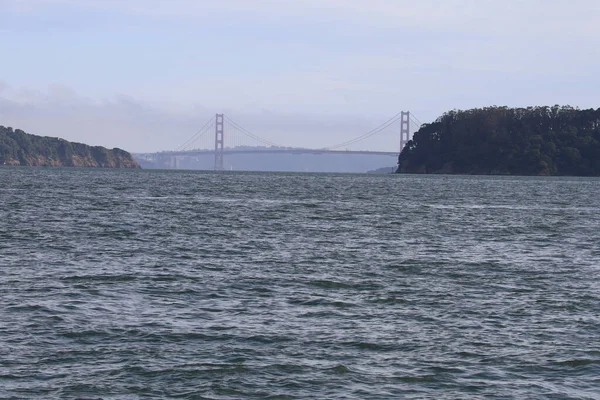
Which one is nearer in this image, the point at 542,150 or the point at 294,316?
the point at 294,316

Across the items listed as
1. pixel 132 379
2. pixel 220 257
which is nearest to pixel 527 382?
pixel 132 379

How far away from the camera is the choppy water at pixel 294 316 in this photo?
1246cm

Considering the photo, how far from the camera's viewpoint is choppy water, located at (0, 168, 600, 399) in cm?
1246

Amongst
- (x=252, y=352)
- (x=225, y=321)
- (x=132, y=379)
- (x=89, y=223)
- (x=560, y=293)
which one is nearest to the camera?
(x=132, y=379)

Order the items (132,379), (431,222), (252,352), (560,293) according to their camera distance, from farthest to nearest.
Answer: (431,222), (560,293), (252,352), (132,379)

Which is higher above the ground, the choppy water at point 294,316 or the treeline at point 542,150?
the treeline at point 542,150

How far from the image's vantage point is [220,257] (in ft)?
86.1

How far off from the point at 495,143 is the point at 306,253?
572 ft

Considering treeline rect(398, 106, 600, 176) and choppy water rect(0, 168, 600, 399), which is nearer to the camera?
choppy water rect(0, 168, 600, 399)

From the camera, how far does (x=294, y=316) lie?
55.1ft

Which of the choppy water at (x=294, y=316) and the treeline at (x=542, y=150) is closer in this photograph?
the choppy water at (x=294, y=316)

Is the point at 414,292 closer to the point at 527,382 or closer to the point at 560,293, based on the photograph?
the point at 560,293

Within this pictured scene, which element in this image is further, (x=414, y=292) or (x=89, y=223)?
(x=89, y=223)

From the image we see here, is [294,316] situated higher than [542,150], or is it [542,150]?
[542,150]
